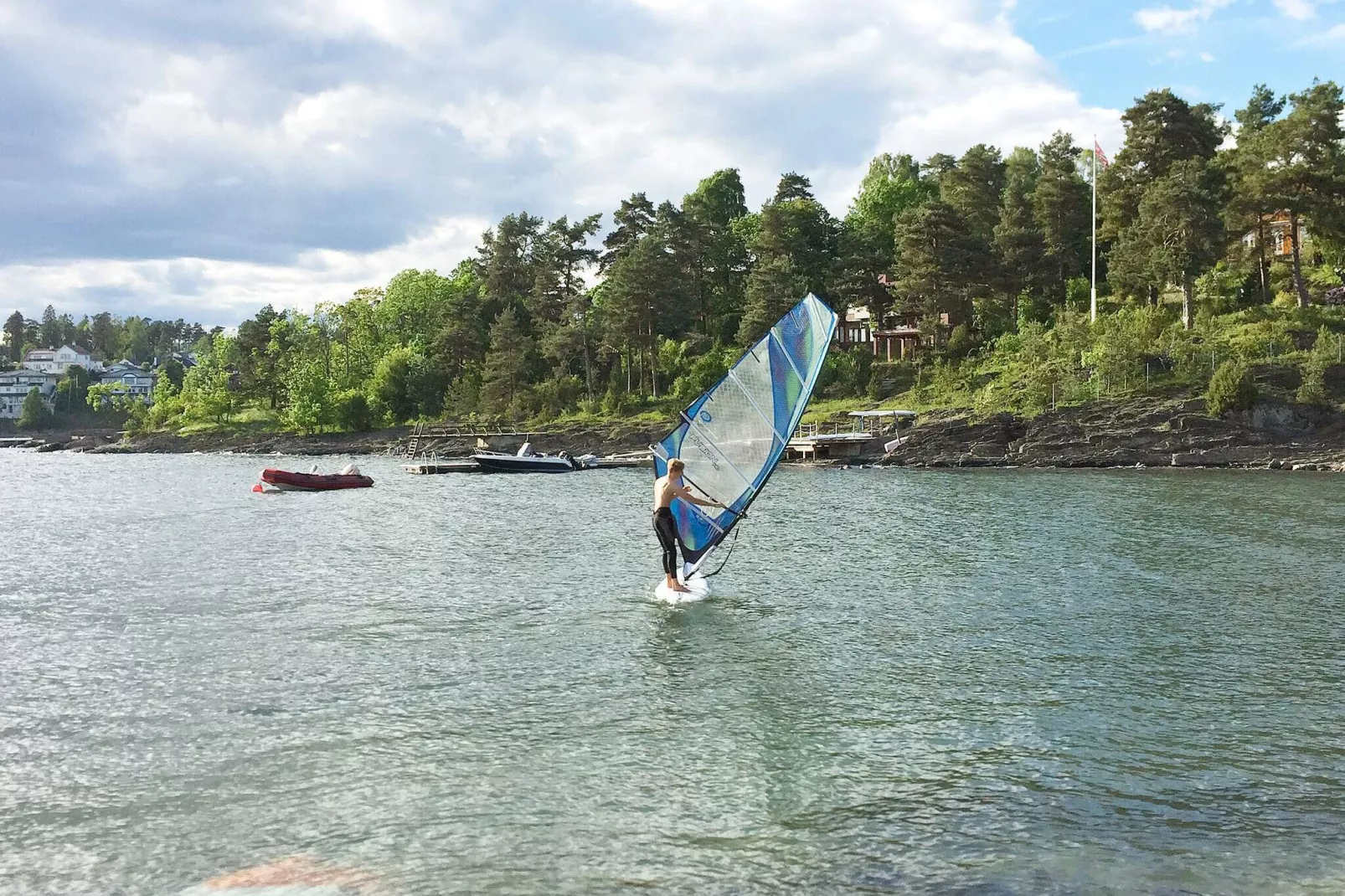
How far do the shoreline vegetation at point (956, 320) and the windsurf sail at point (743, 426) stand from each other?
47331 millimetres

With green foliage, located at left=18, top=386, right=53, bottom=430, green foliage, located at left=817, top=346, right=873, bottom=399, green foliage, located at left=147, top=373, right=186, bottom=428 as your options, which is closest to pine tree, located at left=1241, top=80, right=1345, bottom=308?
green foliage, located at left=817, top=346, right=873, bottom=399

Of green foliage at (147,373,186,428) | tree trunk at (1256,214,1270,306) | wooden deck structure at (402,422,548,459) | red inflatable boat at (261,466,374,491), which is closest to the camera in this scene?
red inflatable boat at (261,466,374,491)

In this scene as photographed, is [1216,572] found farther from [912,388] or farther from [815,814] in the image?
[912,388]

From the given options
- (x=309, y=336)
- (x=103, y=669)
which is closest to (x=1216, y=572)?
(x=103, y=669)

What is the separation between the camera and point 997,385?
244 feet

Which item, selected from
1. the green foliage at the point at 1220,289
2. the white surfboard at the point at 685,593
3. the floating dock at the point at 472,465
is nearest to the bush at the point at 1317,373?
the green foliage at the point at 1220,289

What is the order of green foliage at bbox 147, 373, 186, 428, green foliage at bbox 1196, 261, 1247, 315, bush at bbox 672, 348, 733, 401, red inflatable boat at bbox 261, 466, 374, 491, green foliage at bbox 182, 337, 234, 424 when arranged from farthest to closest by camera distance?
green foliage at bbox 147, 373, 186, 428
green foliage at bbox 182, 337, 234, 424
bush at bbox 672, 348, 733, 401
green foliage at bbox 1196, 261, 1247, 315
red inflatable boat at bbox 261, 466, 374, 491

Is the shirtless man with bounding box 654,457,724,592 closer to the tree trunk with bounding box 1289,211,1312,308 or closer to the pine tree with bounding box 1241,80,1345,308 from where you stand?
the pine tree with bounding box 1241,80,1345,308

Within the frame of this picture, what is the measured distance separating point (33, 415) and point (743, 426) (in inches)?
7187

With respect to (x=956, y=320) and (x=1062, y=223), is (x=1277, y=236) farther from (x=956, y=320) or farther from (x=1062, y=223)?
(x=956, y=320)

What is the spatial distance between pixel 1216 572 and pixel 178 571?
2429 centimetres

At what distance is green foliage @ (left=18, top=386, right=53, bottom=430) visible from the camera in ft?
557

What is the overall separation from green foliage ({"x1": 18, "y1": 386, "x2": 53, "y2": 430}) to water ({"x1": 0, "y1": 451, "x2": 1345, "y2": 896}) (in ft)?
548

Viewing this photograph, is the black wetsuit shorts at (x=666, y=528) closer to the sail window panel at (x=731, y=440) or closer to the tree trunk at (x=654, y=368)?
the sail window panel at (x=731, y=440)
